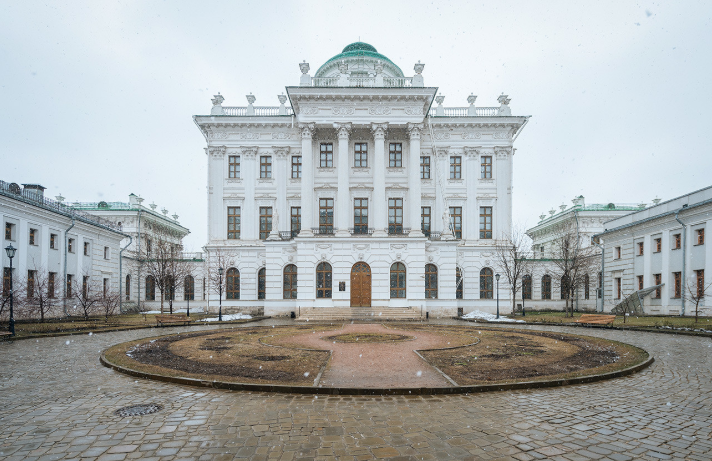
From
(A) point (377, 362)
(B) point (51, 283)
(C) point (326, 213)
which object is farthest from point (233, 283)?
(A) point (377, 362)

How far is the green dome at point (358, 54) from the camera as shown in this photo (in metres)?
47.8

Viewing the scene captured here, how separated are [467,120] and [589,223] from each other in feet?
90.5

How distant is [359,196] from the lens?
39.5 metres

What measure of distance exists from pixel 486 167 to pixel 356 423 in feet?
126

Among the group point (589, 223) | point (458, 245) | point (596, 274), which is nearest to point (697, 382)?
A: point (458, 245)

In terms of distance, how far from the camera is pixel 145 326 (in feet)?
80.2

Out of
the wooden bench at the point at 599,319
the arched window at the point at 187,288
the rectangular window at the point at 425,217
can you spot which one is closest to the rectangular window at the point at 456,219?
the rectangular window at the point at 425,217

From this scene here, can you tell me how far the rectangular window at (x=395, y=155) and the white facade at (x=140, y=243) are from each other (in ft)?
73.8

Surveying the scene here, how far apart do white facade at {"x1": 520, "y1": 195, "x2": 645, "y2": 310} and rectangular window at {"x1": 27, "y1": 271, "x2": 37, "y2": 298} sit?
41887 mm

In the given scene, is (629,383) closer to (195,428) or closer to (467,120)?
(195,428)

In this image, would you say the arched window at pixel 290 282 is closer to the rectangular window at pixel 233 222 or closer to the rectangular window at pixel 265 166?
the rectangular window at pixel 233 222

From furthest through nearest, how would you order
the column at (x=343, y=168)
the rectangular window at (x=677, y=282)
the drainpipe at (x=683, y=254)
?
the column at (x=343, y=168)
the rectangular window at (x=677, y=282)
the drainpipe at (x=683, y=254)

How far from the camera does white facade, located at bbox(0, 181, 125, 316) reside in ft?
92.8

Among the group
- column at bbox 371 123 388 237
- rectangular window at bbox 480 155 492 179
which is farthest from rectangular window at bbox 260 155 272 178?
rectangular window at bbox 480 155 492 179
